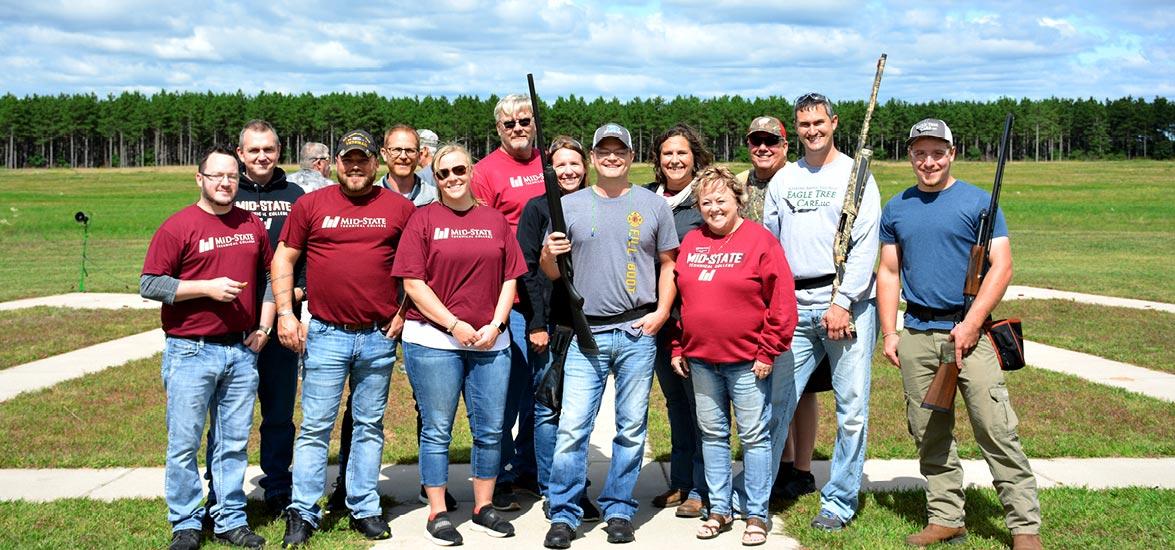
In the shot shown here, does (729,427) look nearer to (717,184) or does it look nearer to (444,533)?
(717,184)

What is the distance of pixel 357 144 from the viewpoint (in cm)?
489

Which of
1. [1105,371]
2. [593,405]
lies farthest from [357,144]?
[1105,371]

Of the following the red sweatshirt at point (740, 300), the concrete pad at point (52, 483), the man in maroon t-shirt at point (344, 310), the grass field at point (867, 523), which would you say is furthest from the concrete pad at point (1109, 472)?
the concrete pad at point (52, 483)

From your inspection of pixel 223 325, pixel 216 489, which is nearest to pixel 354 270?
pixel 223 325

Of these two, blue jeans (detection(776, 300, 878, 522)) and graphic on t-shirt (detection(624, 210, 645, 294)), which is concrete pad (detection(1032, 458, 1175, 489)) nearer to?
blue jeans (detection(776, 300, 878, 522))

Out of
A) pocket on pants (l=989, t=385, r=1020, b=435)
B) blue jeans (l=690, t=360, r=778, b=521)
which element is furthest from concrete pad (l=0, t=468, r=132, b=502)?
pocket on pants (l=989, t=385, r=1020, b=435)

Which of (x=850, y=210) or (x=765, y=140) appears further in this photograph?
(x=765, y=140)

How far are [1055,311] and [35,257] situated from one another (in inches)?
911

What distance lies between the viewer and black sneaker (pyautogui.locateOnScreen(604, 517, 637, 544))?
16.5 ft

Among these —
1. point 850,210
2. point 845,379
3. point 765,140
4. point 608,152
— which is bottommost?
point 845,379

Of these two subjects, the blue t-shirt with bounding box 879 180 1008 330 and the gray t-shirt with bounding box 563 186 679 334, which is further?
the gray t-shirt with bounding box 563 186 679 334

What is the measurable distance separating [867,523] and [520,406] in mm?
2097

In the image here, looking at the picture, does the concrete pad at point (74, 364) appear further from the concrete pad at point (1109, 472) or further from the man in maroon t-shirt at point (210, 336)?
the concrete pad at point (1109, 472)

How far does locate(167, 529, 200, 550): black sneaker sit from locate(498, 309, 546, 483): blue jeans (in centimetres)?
165
